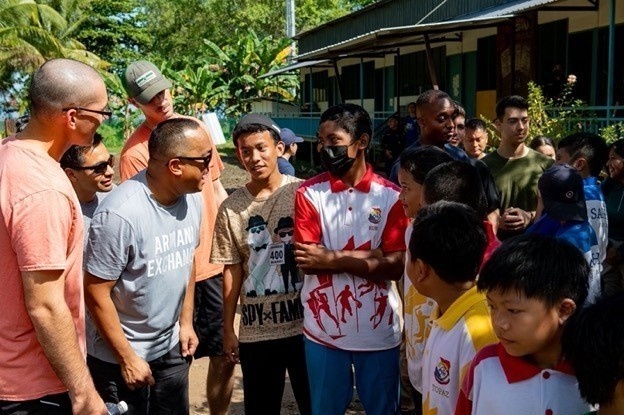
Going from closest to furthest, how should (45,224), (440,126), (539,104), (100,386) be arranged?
(45,224), (100,386), (440,126), (539,104)

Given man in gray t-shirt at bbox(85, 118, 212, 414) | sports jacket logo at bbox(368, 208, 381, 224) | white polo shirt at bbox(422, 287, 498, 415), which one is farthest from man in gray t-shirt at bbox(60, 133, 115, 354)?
white polo shirt at bbox(422, 287, 498, 415)

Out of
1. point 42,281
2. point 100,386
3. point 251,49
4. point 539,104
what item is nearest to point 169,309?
point 100,386

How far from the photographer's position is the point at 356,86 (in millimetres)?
26828

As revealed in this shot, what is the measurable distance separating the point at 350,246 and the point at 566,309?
5.25 ft

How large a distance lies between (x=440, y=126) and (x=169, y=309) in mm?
2078

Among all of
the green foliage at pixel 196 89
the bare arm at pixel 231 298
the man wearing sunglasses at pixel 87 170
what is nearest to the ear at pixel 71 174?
the man wearing sunglasses at pixel 87 170

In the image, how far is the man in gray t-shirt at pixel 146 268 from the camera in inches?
134

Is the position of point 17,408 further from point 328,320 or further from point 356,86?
point 356,86

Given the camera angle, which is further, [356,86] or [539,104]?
[356,86]

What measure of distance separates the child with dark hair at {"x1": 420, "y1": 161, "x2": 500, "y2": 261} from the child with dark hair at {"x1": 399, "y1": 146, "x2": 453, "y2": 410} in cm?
20

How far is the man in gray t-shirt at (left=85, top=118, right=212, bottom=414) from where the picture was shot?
341 centimetres

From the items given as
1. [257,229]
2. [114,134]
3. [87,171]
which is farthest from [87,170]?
[114,134]

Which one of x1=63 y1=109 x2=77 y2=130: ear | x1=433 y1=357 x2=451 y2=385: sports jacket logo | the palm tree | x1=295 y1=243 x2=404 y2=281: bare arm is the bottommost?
x1=433 y1=357 x2=451 y2=385: sports jacket logo

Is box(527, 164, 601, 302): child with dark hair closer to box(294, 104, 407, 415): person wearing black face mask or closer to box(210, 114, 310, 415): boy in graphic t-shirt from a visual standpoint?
box(294, 104, 407, 415): person wearing black face mask
